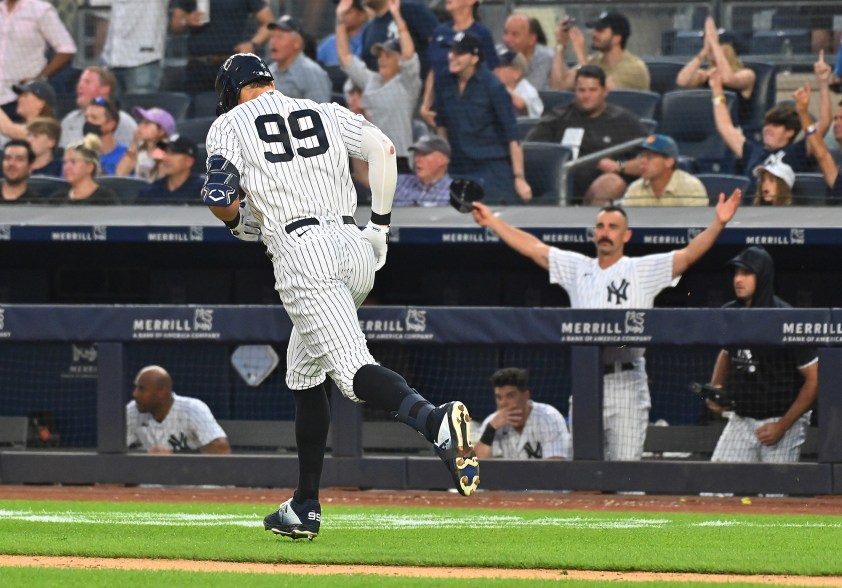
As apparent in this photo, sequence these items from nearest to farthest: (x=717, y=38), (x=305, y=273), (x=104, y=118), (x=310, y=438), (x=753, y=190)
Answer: (x=305, y=273) < (x=310, y=438) < (x=753, y=190) < (x=717, y=38) < (x=104, y=118)

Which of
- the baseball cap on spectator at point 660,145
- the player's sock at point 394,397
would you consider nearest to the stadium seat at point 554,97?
the baseball cap on spectator at point 660,145

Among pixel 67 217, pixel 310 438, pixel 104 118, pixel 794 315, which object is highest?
pixel 104 118

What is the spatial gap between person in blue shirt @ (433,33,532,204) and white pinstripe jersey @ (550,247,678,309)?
1.23 meters

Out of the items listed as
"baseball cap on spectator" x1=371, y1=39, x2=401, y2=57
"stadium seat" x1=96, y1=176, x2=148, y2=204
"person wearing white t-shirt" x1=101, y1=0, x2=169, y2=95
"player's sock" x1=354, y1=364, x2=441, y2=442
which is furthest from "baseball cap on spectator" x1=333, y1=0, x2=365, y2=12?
"player's sock" x1=354, y1=364, x2=441, y2=442

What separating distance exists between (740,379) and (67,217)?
411 cm

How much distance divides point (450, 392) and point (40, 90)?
4.03m

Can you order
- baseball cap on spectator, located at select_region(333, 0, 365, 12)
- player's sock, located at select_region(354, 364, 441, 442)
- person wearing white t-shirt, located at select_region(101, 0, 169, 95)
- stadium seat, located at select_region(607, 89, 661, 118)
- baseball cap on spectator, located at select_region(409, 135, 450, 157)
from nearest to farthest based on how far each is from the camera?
player's sock, located at select_region(354, 364, 441, 442) < baseball cap on spectator, located at select_region(409, 135, 450, 157) < stadium seat, located at select_region(607, 89, 661, 118) < baseball cap on spectator, located at select_region(333, 0, 365, 12) < person wearing white t-shirt, located at select_region(101, 0, 169, 95)

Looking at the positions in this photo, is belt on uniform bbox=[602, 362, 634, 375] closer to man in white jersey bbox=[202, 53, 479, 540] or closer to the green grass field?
the green grass field

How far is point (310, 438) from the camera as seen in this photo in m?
4.88

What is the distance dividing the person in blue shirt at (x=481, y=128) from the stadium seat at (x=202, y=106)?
1.88 m

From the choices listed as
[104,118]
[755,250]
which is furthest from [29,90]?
[755,250]

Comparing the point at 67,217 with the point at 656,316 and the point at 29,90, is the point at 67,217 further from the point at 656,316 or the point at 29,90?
the point at 656,316

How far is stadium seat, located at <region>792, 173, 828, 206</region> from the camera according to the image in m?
8.22

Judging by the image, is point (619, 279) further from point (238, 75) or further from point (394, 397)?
point (394, 397)
